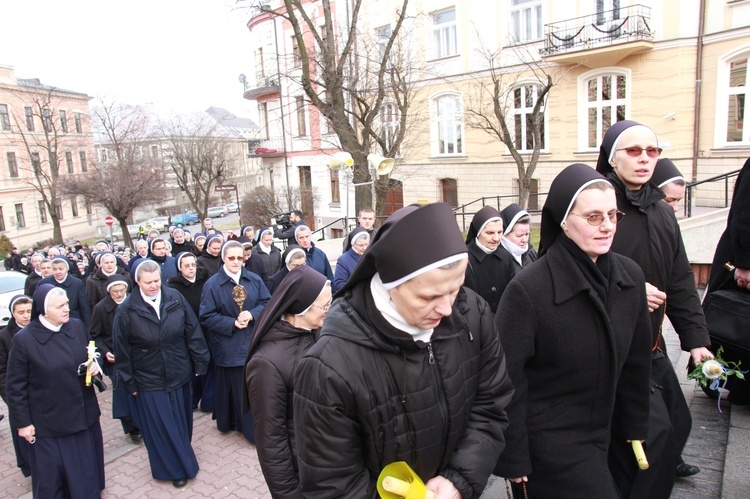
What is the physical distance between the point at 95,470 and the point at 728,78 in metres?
20.8

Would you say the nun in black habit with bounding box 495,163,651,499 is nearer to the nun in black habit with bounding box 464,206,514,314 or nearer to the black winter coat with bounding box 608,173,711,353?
the black winter coat with bounding box 608,173,711,353

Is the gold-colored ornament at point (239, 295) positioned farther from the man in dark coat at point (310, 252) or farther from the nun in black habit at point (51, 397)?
the man in dark coat at point (310, 252)

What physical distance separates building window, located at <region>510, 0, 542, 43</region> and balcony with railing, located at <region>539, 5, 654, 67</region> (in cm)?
82

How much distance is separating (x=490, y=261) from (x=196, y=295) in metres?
4.10

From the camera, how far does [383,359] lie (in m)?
2.05

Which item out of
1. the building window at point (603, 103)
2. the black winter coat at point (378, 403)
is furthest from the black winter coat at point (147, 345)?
the building window at point (603, 103)

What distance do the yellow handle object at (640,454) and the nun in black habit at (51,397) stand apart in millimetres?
4581

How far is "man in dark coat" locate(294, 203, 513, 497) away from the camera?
1.96 m

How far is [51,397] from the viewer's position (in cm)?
478

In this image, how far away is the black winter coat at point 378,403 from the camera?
2000mm

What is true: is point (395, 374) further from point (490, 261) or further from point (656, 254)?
point (490, 261)

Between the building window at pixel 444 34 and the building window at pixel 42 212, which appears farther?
the building window at pixel 42 212

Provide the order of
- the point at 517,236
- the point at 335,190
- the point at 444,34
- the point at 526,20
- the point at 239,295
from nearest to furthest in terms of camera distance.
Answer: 1. the point at 517,236
2. the point at 239,295
3. the point at 526,20
4. the point at 444,34
5. the point at 335,190

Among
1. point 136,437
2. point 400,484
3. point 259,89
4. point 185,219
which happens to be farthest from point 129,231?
point 400,484
